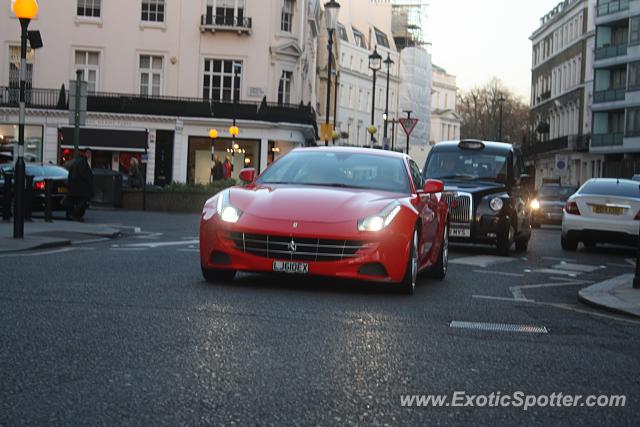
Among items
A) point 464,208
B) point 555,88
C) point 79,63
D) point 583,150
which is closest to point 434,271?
point 464,208

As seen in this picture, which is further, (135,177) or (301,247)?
(135,177)

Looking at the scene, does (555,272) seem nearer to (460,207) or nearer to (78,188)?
(460,207)

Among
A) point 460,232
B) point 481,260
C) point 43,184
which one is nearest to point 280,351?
point 481,260

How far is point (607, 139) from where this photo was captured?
3132 inches

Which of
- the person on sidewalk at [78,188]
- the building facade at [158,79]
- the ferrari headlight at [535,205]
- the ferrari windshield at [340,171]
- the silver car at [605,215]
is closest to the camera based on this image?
the ferrari windshield at [340,171]

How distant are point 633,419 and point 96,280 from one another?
6483 mm

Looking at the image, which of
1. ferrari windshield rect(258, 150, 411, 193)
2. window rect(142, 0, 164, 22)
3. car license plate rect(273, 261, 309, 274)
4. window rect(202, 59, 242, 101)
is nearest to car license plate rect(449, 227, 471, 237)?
ferrari windshield rect(258, 150, 411, 193)

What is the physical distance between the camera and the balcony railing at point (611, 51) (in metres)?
77.8

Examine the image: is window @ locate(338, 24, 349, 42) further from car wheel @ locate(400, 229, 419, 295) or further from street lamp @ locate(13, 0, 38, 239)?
car wheel @ locate(400, 229, 419, 295)

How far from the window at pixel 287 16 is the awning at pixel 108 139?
32.0 ft

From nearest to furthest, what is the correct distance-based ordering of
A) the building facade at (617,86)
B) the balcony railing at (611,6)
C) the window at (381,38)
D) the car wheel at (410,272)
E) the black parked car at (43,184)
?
the car wheel at (410,272) < the black parked car at (43,184) < the building facade at (617,86) < the balcony railing at (611,6) < the window at (381,38)

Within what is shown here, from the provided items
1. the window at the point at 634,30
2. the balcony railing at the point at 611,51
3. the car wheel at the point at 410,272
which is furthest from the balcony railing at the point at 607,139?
the car wheel at the point at 410,272

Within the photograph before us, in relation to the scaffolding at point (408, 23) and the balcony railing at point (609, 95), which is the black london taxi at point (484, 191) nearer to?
the balcony railing at point (609, 95)

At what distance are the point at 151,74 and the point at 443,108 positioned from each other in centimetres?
11507
